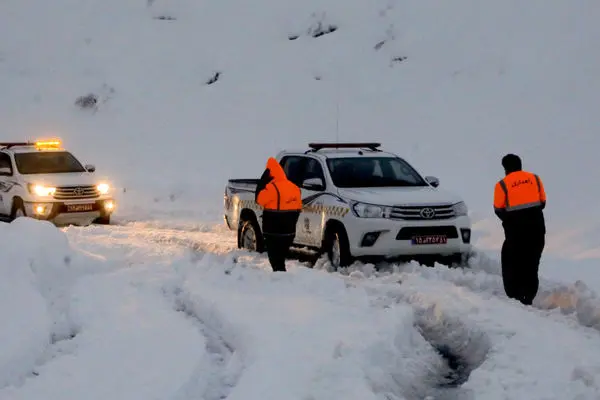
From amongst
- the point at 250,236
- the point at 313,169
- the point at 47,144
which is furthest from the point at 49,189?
the point at 313,169

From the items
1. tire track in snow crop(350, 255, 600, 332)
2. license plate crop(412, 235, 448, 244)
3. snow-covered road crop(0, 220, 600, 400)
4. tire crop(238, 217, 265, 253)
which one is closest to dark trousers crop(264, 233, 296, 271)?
snow-covered road crop(0, 220, 600, 400)

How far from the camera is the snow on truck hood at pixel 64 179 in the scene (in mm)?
16203

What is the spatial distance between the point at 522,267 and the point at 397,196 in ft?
7.93

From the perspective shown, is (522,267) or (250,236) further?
(250,236)

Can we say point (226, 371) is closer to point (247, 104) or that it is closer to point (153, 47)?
point (247, 104)

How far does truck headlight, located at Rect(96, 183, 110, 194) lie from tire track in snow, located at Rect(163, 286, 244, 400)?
8405 millimetres

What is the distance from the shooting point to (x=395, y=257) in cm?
1092

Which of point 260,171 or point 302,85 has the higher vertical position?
point 302,85

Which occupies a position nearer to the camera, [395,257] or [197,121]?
[395,257]

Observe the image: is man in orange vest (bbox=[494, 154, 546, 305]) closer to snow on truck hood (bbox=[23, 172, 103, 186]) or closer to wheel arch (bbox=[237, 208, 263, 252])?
wheel arch (bbox=[237, 208, 263, 252])

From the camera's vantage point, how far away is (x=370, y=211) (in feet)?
35.2

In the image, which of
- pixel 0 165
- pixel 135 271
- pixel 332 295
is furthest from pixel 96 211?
pixel 332 295

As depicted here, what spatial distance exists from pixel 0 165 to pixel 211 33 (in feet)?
53.9

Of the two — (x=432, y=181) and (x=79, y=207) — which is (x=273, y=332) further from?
(x=79, y=207)
